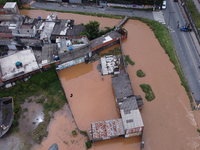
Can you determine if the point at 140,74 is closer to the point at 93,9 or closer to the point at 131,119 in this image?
the point at 131,119

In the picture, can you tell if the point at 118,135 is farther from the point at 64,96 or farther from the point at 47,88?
the point at 47,88

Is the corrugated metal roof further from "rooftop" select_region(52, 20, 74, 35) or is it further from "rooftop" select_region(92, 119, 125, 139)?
"rooftop" select_region(52, 20, 74, 35)

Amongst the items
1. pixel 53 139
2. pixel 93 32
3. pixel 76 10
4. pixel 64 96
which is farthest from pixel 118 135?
pixel 76 10

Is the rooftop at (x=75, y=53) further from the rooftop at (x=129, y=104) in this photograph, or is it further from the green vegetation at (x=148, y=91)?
the rooftop at (x=129, y=104)

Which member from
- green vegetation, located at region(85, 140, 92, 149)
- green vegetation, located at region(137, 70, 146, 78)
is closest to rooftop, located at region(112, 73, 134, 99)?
green vegetation, located at region(137, 70, 146, 78)

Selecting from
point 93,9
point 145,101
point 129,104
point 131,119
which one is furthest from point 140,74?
point 93,9

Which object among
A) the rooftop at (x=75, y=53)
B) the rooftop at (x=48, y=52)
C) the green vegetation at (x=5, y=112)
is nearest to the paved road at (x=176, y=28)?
the rooftop at (x=75, y=53)

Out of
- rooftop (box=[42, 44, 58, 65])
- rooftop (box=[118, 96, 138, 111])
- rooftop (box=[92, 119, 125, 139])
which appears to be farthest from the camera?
rooftop (box=[42, 44, 58, 65])
